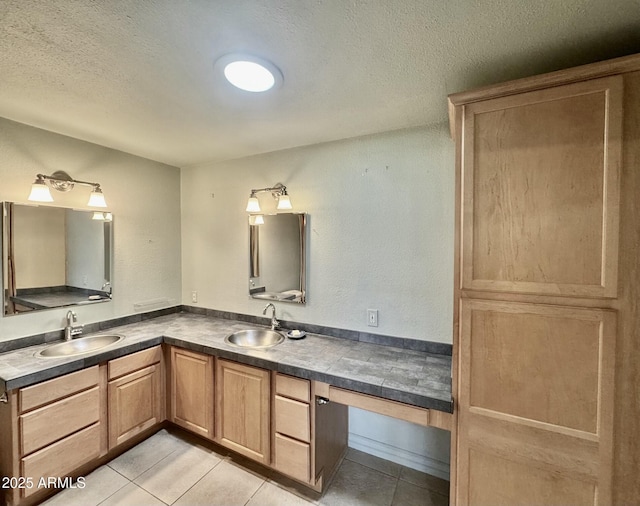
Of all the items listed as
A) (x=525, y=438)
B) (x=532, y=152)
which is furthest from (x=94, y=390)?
(x=532, y=152)

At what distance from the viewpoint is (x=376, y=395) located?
142 cm

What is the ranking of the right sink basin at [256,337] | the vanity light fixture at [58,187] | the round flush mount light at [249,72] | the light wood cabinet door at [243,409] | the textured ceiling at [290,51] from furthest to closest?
1. the right sink basin at [256,337]
2. the vanity light fixture at [58,187]
3. the light wood cabinet door at [243,409]
4. the round flush mount light at [249,72]
5. the textured ceiling at [290,51]

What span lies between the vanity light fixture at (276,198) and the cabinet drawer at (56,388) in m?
1.56

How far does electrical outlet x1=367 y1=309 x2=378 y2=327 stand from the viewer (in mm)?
2023

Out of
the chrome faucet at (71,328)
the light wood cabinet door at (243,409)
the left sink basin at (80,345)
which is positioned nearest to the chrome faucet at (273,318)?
the light wood cabinet door at (243,409)

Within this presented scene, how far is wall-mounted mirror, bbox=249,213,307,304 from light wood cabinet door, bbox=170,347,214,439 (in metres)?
0.72

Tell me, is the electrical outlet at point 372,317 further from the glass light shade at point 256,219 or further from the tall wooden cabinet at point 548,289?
the glass light shade at point 256,219

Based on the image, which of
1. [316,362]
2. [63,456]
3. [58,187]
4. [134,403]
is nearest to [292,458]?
[316,362]

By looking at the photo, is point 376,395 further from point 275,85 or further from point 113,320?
point 113,320

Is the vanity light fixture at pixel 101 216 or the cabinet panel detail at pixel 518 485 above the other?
the vanity light fixture at pixel 101 216

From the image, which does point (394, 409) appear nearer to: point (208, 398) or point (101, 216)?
point (208, 398)

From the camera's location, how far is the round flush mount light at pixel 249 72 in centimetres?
120

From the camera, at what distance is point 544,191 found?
43.5 inches

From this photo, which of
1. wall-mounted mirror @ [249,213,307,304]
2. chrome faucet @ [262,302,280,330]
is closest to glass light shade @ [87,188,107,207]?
wall-mounted mirror @ [249,213,307,304]
